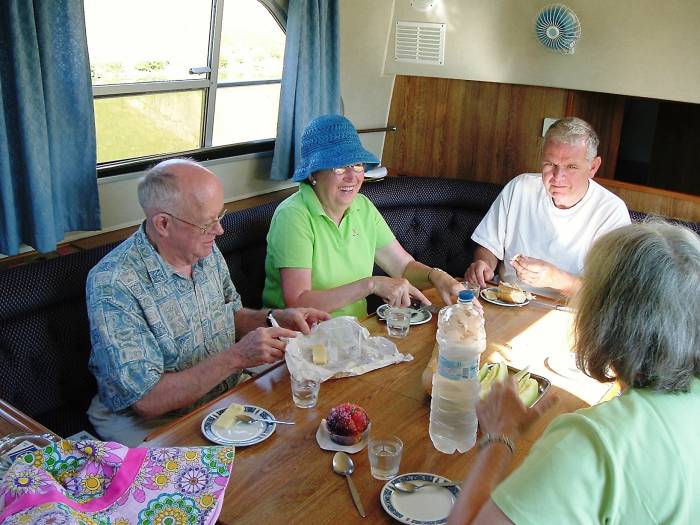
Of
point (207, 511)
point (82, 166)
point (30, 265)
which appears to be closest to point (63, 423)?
point (30, 265)

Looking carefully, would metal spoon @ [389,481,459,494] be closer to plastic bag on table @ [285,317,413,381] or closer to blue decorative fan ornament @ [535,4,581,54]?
plastic bag on table @ [285,317,413,381]

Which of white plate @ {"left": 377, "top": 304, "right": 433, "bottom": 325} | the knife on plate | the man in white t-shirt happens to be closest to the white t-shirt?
the man in white t-shirt

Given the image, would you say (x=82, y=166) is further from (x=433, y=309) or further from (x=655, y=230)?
(x=655, y=230)

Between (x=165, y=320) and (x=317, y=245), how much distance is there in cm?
71

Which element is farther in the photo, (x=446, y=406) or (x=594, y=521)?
(x=446, y=406)

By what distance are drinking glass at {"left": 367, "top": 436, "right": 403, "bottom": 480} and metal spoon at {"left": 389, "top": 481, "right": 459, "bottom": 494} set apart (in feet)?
0.13

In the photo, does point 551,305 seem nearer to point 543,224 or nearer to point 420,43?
point 543,224

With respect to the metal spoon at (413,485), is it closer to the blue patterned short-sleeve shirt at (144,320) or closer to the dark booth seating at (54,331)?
the blue patterned short-sleeve shirt at (144,320)

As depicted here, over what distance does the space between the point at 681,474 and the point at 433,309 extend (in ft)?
4.39

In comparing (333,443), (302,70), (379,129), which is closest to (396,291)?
(333,443)

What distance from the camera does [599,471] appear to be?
112 centimetres

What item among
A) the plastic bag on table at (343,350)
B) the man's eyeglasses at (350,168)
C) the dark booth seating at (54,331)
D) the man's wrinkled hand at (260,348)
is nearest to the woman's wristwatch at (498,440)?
the plastic bag on table at (343,350)

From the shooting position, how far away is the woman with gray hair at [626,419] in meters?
1.11

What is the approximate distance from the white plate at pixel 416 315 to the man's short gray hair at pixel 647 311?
42.5 inches
